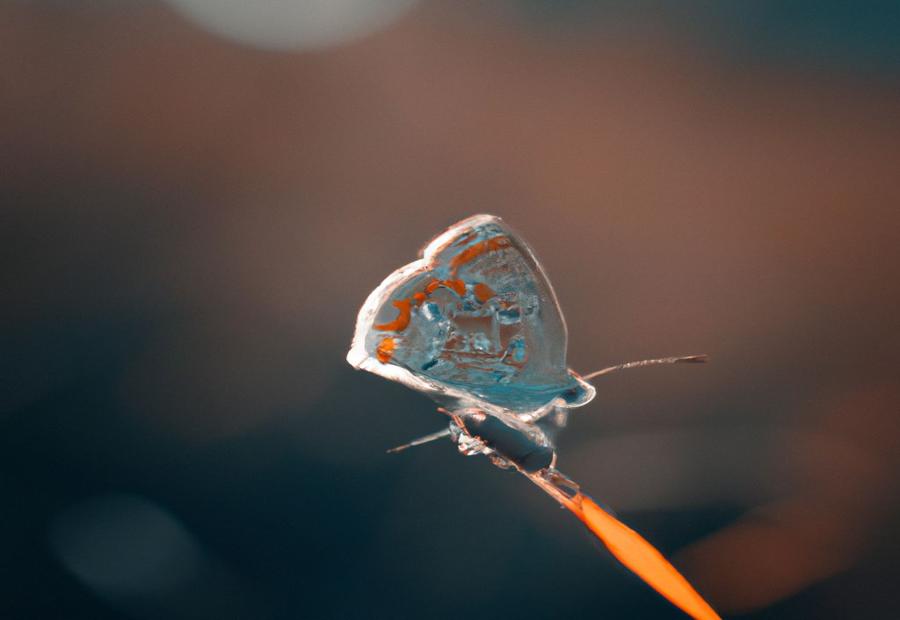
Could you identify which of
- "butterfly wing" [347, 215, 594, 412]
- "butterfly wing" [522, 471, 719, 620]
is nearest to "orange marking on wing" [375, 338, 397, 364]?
"butterfly wing" [347, 215, 594, 412]

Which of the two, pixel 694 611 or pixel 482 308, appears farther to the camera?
pixel 482 308

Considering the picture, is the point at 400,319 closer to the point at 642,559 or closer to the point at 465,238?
the point at 465,238

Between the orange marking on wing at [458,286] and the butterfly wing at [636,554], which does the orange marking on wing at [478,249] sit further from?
the butterfly wing at [636,554]

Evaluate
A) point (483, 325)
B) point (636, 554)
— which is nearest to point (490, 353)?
point (483, 325)

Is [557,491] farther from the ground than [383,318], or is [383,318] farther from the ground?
[383,318]

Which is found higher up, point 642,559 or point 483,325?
point 483,325

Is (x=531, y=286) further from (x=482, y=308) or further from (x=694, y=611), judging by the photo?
(x=694, y=611)

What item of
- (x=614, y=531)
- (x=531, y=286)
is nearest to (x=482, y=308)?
(x=531, y=286)

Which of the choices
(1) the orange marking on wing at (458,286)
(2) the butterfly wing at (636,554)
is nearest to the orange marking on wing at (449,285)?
(1) the orange marking on wing at (458,286)
